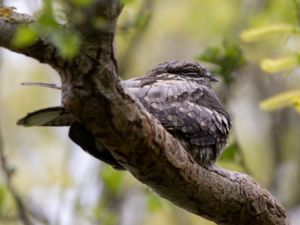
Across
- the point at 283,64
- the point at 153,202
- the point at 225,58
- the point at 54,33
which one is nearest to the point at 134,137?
the point at 54,33

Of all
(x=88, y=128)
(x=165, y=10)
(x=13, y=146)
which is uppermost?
(x=88, y=128)

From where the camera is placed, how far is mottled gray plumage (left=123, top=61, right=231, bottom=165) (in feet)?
10.3

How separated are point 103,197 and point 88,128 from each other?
16.0 feet

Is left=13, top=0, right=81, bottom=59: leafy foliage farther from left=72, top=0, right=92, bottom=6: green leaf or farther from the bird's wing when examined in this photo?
the bird's wing

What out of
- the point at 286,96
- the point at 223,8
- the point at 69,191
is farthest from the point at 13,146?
the point at 286,96

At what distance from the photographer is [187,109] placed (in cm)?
→ 326

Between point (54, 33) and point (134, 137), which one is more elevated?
point (54, 33)

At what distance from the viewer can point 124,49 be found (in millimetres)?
8633

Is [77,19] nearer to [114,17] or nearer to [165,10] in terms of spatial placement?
[114,17]

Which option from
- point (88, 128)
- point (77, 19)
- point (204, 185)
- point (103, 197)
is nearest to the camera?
point (77, 19)

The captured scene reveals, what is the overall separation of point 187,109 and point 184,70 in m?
0.61

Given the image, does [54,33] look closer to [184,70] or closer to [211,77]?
[184,70]

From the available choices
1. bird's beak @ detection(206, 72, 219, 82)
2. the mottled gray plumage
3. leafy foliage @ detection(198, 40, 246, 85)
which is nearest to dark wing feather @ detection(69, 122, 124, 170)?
the mottled gray plumage

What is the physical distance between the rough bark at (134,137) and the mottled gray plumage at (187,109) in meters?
0.12
